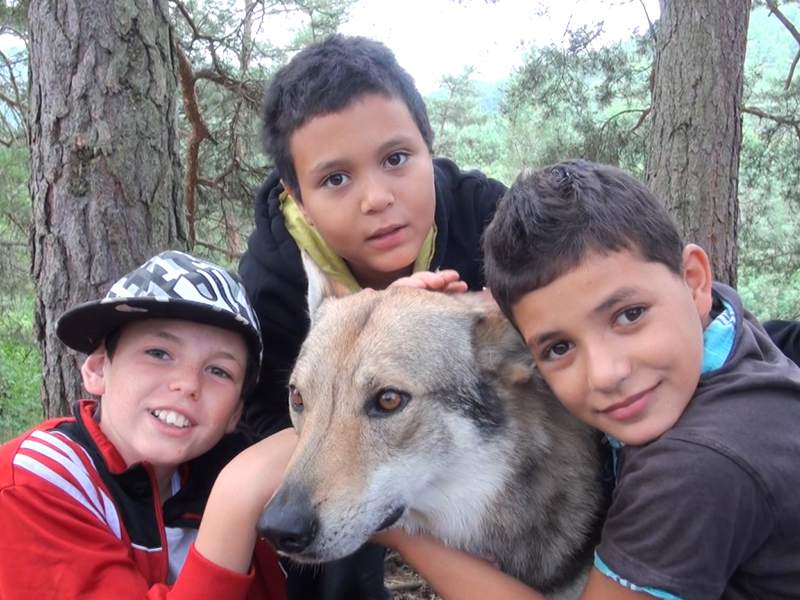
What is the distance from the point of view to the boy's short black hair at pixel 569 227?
2.30m

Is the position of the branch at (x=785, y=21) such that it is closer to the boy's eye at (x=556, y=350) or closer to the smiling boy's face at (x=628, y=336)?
the smiling boy's face at (x=628, y=336)

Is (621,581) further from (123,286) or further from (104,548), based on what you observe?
(123,286)

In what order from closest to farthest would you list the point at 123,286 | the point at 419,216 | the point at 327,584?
the point at 123,286, the point at 419,216, the point at 327,584

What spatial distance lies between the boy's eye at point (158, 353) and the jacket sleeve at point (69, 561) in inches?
24.2

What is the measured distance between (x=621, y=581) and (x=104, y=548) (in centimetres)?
170

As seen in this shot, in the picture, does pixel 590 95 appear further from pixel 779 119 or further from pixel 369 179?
pixel 369 179

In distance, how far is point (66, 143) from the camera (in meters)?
4.07

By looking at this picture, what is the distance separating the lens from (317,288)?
320 centimetres

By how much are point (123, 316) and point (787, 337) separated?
2.90m

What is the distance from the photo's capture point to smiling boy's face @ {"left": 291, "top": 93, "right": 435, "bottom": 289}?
3197 millimetres

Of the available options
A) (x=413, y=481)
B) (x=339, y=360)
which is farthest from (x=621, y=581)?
(x=339, y=360)

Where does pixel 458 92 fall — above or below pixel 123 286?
above

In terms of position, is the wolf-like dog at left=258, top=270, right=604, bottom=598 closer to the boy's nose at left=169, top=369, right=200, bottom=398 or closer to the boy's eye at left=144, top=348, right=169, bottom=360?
the boy's nose at left=169, top=369, right=200, bottom=398

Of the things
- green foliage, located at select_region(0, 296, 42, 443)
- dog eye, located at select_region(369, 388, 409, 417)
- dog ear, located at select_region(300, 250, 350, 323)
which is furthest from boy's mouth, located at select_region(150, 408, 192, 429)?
green foliage, located at select_region(0, 296, 42, 443)
